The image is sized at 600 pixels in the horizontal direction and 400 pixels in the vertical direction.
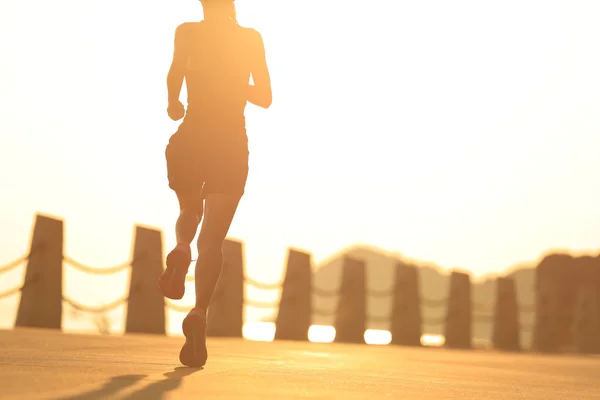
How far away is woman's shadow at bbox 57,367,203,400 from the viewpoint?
3.26 m

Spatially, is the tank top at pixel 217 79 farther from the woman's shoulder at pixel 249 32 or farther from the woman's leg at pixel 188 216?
the woman's leg at pixel 188 216

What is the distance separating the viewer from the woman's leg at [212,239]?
228 inches

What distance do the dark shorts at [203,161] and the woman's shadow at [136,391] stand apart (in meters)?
1.73

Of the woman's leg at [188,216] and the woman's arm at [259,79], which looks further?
the woman's arm at [259,79]

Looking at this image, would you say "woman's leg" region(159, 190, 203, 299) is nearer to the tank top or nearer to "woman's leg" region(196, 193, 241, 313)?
"woman's leg" region(196, 193, 241, 313)

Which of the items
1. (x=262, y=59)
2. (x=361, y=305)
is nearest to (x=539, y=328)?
(x=361, y=305)

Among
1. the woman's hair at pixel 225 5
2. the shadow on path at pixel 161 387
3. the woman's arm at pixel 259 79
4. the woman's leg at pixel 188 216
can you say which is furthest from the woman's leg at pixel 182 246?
the woman's hair at pixel 225 5

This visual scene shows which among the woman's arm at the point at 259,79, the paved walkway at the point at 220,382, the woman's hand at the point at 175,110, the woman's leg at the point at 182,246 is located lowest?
the paved walkway at the point at 220,382

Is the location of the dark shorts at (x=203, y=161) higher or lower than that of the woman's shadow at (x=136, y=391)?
higher

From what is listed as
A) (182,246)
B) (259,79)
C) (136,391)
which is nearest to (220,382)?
(136,391)

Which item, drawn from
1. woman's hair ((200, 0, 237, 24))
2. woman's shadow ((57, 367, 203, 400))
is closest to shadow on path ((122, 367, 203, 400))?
woman's shadow ((57, 367, 203, 400))

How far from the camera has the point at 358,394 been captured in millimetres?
3980

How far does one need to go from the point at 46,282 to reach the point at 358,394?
8518mm

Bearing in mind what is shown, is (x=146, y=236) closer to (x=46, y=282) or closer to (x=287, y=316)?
(x=46, y=282)
